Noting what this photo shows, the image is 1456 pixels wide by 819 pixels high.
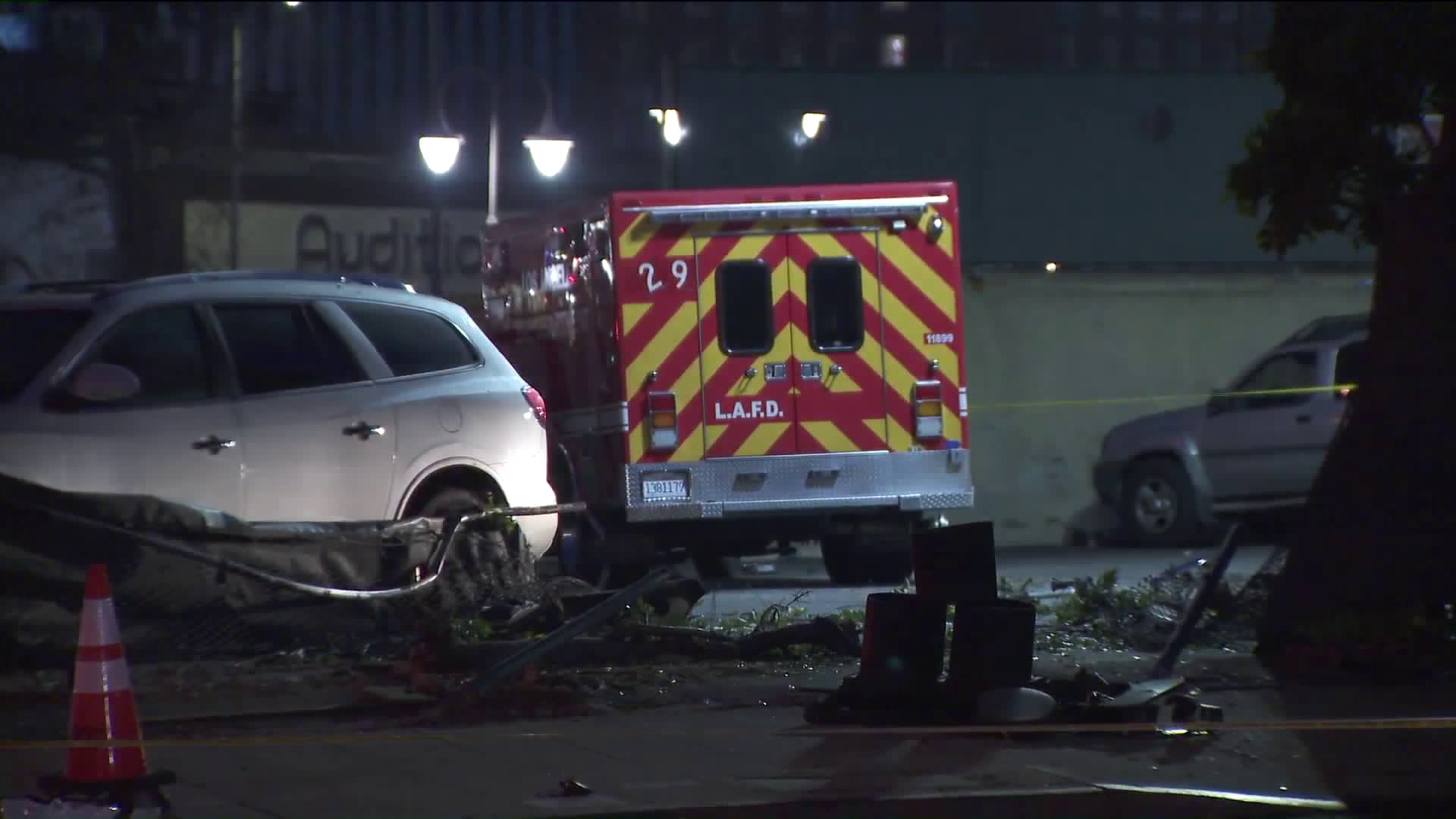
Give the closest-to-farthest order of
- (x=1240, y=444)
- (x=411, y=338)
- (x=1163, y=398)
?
(x=411, y=338) < (x=1240, y=444) < (x=1163, y=398)

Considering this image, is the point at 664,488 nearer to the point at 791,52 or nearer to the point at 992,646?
the point at 992,646

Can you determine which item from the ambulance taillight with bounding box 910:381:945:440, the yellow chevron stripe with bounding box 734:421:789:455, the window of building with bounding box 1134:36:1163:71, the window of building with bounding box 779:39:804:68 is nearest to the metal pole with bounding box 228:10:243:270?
the yellow chevron stripe with bounding box 734:421:789:455

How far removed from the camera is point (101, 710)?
605cm

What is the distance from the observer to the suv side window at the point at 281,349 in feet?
29.0

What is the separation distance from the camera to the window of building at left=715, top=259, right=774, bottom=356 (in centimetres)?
1216

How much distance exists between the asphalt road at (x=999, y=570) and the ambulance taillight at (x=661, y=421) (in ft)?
3.16

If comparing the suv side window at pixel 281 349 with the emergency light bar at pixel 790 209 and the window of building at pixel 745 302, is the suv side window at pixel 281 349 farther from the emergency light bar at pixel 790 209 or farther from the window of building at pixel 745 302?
the window of building at pixel 745 302

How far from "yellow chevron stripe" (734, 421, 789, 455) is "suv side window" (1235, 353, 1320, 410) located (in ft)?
17.3

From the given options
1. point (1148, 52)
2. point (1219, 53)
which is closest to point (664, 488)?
point (1148, 52)

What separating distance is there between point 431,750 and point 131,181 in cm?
2043

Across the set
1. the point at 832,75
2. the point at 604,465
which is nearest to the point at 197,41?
the point at 832,75

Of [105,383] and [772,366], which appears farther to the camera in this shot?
[772,366]

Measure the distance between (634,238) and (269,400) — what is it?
147 inches

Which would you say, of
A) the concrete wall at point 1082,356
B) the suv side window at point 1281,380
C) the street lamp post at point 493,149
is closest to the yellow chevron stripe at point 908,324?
the concrete wall at point 1082,356
